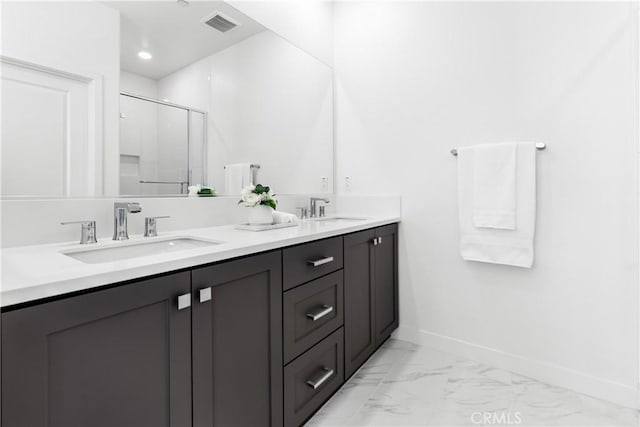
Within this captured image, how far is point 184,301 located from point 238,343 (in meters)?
0.25

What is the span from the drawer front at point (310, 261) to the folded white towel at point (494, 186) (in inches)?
32.7

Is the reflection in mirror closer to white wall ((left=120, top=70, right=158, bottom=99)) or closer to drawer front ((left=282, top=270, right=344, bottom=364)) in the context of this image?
white wall ((left=120, top=70, right=158, bottom=99))

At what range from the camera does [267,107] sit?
1.99 meters

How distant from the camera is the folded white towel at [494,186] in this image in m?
1.68

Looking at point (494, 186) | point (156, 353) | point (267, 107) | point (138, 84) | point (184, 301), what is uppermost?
point (267, 107)

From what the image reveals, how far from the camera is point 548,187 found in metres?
1.65

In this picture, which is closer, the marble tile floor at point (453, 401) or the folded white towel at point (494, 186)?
the marble tile floor at point (453, 401)

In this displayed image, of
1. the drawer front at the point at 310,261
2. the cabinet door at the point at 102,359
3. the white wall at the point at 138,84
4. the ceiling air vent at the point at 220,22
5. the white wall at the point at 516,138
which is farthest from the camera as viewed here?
the ceiling air vent at the point at 220,22

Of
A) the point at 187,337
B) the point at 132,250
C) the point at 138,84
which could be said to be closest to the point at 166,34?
the point at 138,84

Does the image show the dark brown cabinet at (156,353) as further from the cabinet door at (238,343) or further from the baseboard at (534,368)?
the baseboard at (534,368)

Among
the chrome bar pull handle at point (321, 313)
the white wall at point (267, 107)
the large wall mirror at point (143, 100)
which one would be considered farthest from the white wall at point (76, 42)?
the chrome bar pull handle at point (321, 313)

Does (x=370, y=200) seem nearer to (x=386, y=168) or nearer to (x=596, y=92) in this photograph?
(x=386, y=168)

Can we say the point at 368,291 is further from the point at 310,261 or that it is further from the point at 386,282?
the point at 310,261

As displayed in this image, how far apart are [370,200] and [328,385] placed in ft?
3.97
